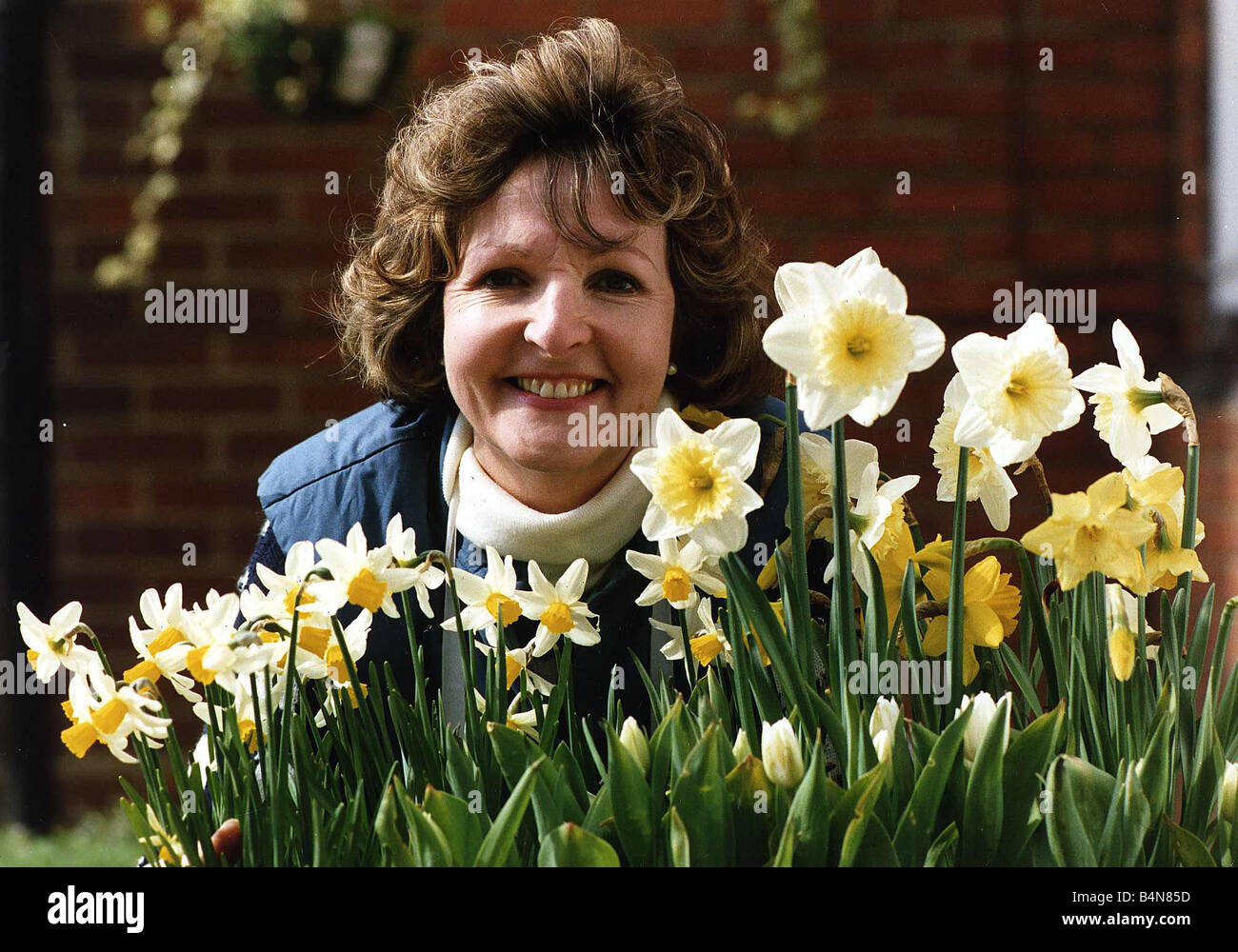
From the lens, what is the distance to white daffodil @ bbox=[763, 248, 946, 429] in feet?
1.79

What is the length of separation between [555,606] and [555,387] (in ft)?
0.69

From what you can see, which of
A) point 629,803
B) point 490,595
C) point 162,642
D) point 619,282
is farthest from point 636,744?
point 619,282

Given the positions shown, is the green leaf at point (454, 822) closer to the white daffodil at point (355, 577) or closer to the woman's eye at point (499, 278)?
the white daffodil at point (355, 577)

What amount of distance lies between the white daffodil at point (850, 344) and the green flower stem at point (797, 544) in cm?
2

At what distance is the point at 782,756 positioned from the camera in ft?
1.88

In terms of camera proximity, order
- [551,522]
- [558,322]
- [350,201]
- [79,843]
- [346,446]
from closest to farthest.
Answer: [558,322] < [551,522] < [346,446] < [350,201] < [79,843]

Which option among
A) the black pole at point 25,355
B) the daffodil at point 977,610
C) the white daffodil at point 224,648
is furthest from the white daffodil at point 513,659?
the black pole at point 25,355

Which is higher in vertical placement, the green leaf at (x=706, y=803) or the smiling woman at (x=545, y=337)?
the smiling woman at (x=545, y=337)

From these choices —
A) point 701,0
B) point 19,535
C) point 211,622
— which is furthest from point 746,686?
point 19,535

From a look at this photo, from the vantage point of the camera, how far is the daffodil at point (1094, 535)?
571mm

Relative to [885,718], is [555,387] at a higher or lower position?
higher

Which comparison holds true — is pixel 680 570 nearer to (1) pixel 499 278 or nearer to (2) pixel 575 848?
(2) pixel 575 848

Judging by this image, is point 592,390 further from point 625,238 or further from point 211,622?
point 211,622

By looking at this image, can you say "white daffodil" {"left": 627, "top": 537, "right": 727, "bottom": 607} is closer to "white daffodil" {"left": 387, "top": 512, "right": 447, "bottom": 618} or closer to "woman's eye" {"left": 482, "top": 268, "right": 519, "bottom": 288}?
"white daffodil" {"left": 387, "top": 512, "right": 447, "bottom": 618}
